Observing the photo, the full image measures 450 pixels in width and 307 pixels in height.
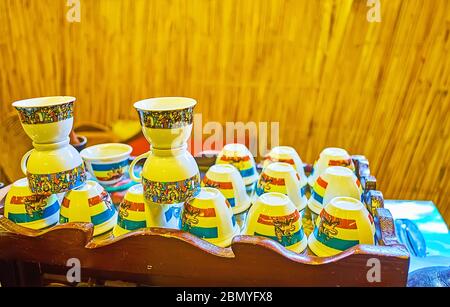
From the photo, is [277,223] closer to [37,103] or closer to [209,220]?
[209,220]

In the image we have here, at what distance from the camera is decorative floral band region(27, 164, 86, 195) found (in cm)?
84

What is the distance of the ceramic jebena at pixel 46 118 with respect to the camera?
79 cm

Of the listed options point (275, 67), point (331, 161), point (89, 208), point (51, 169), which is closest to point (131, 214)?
point (89, 208)

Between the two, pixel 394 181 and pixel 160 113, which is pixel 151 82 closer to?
pixel 160 113

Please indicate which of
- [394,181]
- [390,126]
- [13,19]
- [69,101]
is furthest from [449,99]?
[13,19]

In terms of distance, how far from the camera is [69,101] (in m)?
0.83

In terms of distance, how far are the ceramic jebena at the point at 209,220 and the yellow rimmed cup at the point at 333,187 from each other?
0.26 meters

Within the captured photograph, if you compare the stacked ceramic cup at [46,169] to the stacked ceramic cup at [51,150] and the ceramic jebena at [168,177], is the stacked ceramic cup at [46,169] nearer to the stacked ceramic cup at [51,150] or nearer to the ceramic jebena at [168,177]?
the stacked ceramic cup at [51,150]

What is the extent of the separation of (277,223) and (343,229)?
0.43 feet

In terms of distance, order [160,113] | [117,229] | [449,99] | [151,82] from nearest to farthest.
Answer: [160,113] → [117,229] → [449,99] → [151,82]

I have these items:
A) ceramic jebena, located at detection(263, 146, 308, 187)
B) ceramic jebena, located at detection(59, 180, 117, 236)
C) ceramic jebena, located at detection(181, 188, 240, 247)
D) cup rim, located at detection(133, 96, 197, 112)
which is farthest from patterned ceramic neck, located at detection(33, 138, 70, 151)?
ceramic jebena, located at detection(263, 146, 308, 187)

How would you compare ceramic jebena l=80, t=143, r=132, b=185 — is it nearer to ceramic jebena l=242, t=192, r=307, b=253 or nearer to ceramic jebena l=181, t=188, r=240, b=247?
ceramic jebena l=181, t=188, r=240, b=247

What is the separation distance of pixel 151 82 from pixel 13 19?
2.14ft

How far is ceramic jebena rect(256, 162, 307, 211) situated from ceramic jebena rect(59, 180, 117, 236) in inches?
14.6
